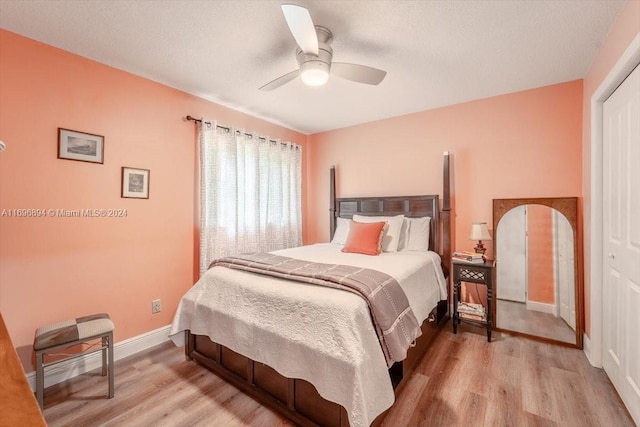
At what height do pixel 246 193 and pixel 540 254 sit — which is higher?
pixel 246 193

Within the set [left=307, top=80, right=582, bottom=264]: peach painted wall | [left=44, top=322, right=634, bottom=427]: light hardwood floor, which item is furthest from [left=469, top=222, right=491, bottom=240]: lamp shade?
[left=44, top=322, right=634, bottom=427]: light hardwood floor

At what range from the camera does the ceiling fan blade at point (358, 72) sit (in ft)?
6.51

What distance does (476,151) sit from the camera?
3191 millimetres

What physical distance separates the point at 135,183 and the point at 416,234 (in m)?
2.90

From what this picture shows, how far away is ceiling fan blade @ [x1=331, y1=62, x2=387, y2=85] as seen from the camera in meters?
1.98

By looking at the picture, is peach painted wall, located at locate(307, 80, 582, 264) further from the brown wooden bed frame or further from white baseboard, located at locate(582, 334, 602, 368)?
white baseboard, located at locate(582, 334, 602, 368)

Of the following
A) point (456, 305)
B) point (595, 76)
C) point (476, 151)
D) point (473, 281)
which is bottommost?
point (456, 305)

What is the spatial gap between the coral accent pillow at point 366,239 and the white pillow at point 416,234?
37cm

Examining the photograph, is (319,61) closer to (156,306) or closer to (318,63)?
(318,63)

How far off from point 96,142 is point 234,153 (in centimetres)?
128

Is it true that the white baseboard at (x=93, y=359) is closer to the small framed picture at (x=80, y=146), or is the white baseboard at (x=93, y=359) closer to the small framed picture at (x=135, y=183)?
the small framed picture at (x=135, y=183)

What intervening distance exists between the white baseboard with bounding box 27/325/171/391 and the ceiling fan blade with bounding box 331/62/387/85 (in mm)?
2799

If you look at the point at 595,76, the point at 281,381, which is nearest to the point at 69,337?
the point at 281,381

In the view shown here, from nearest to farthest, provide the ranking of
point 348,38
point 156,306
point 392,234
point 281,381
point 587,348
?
point 281,381
point 348,38
point 587,348
point 156,306
point 392,234
